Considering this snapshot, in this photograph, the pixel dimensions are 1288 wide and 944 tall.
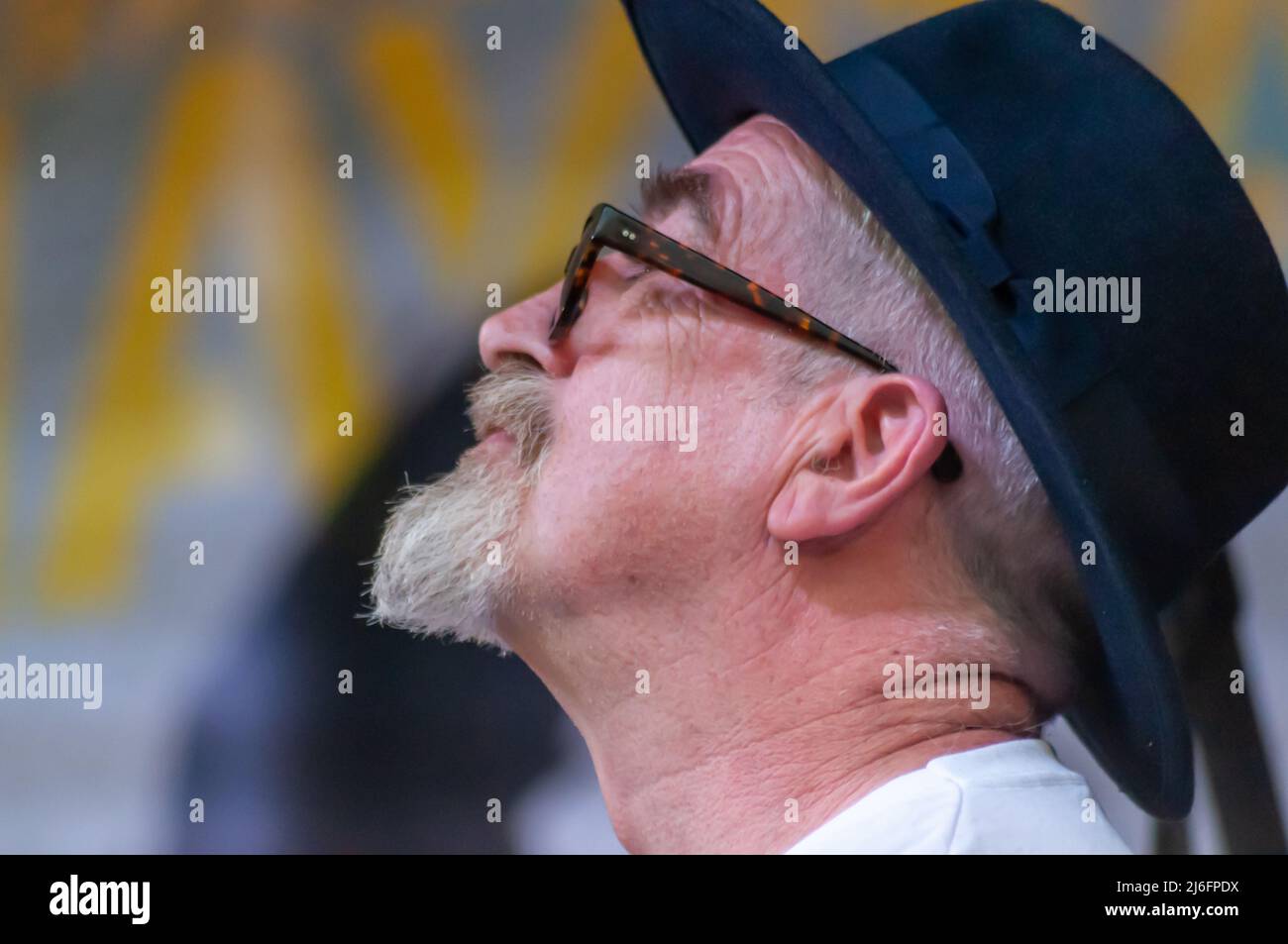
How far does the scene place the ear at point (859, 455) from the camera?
3.27ft

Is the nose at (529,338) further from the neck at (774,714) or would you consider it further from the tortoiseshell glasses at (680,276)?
the neck at (774,714)

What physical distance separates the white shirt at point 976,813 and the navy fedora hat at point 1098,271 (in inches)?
3.8

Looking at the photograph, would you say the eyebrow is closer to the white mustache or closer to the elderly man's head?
the elderly man's head

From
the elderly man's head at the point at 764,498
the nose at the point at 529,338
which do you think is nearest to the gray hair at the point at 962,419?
the elderly man's head at the point at 764,498

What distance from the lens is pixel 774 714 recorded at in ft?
3.40

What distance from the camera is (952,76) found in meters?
1.07

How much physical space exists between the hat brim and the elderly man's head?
5 cm

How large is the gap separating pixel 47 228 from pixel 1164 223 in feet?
3.92

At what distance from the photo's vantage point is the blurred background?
1.44m

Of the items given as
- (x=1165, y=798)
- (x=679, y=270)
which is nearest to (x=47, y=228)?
(x=679, y=270)

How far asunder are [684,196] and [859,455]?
28 centimetres

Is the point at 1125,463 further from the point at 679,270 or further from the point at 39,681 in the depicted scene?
the point at 39,681

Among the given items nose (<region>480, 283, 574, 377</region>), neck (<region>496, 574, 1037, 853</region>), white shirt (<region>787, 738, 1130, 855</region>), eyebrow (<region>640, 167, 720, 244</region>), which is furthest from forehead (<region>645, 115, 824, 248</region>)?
white shirt (<region>787, 738, 1130, 855</region>)

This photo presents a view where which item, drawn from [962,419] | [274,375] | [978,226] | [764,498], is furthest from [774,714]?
[274,375]
